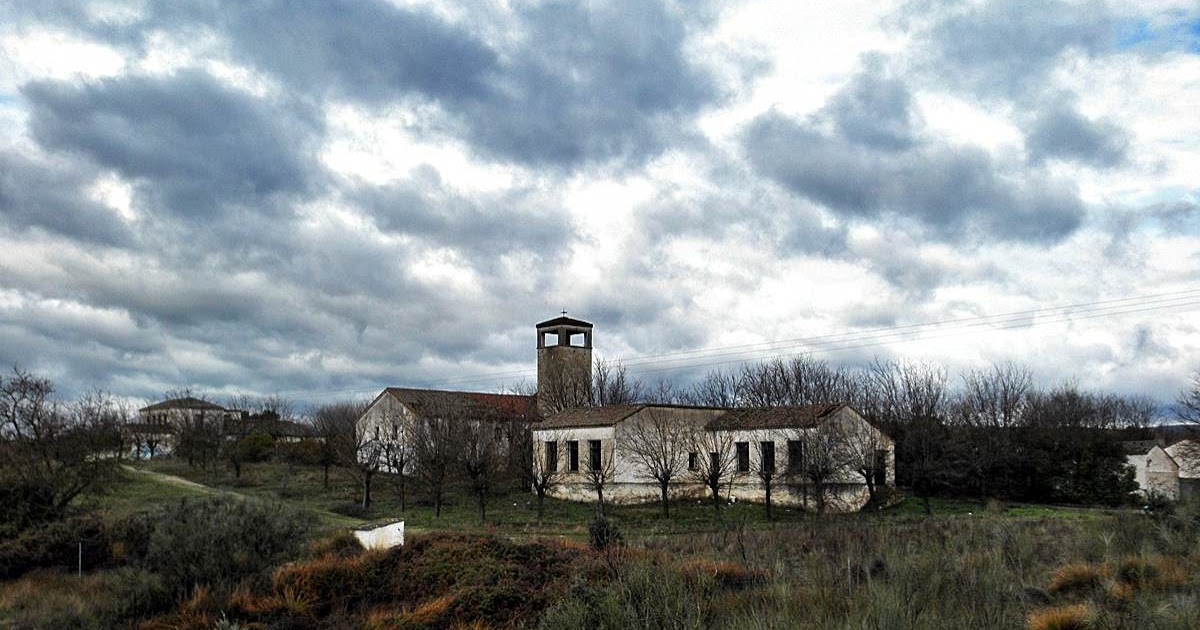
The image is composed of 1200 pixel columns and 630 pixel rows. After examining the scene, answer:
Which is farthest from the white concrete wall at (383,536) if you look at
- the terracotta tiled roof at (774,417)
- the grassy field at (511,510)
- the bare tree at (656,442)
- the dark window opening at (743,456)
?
the dark window opening at (743,456)

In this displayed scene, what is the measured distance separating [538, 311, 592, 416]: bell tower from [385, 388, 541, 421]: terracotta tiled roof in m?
1.27

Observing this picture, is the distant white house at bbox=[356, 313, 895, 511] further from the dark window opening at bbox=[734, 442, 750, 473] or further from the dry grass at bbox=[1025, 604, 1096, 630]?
the dry grass at bbox=[1025, 604, 1096, 630]

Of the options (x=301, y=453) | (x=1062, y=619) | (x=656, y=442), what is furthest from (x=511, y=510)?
(x=1062, y=619)

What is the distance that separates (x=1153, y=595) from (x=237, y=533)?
531 inches

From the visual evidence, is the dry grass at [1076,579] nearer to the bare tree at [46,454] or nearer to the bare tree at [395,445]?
the bare tree at [46,454]

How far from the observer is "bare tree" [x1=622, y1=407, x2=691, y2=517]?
40.4 metres

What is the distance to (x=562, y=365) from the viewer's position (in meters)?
56.9

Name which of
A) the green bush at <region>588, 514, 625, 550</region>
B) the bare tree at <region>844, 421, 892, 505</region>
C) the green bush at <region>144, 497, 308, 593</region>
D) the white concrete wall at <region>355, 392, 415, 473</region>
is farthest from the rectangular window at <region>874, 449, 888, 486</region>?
the green bush at <region>144, 497, 308, 593</region>

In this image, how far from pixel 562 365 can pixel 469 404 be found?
8621 mm

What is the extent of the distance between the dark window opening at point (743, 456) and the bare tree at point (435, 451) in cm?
1176

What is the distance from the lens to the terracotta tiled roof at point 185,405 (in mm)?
68994

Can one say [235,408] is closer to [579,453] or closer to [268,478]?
[268,478]

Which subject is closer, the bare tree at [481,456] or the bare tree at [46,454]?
→ the bare tree at [46,454]

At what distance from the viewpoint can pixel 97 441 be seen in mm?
26031
